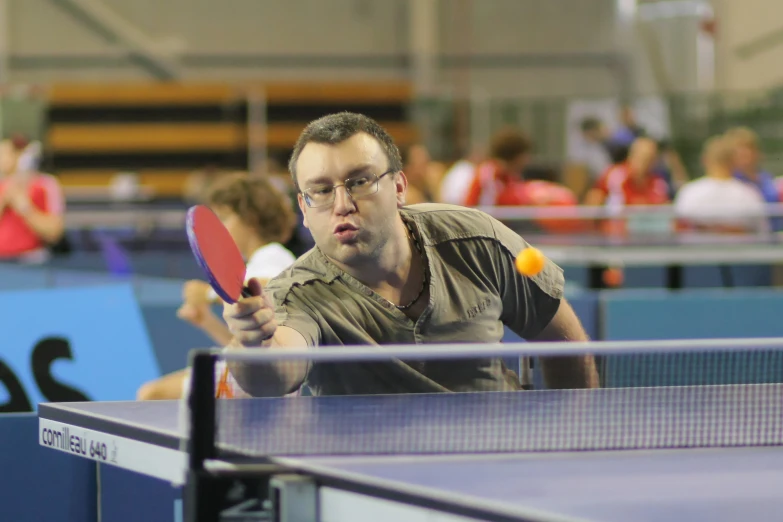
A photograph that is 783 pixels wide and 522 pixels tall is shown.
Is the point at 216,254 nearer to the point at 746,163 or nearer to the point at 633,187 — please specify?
the point at 633,187

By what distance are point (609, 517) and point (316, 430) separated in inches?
26.8

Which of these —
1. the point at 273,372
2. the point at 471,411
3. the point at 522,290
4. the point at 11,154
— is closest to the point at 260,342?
the point at 273,372

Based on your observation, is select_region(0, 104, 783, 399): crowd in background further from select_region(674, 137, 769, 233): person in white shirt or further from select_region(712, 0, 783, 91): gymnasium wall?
select_region(712, 0, 783, 91): gymnasium wall

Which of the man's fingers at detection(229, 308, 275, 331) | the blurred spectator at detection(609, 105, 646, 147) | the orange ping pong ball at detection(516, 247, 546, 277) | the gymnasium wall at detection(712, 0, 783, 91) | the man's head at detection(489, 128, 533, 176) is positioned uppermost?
the gymnasium wall at detection(712, 0, 783, 91)

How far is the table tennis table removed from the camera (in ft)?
5.77

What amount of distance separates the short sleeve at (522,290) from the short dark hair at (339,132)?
1.05ft

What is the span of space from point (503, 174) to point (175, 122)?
9.80 meters

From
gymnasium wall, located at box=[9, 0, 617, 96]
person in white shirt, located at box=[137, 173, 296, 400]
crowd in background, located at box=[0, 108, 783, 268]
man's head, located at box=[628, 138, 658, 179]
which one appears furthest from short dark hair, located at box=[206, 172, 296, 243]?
gymnasium wall, located at box=[9, 0, 617, 96]

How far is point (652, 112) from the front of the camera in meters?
15.6

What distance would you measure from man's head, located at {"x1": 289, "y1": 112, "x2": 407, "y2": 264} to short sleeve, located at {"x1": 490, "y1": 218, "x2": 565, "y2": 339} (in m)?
0.31

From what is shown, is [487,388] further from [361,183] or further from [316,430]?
[316,430]

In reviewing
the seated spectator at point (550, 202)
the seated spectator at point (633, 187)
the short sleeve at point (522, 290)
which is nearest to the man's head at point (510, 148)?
the seated spectator at point (550, 202)

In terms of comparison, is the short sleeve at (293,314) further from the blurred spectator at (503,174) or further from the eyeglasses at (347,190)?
the blurred spectator at (503,174)

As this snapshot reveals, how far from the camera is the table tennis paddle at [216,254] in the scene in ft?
7.09
